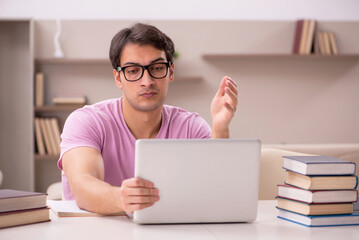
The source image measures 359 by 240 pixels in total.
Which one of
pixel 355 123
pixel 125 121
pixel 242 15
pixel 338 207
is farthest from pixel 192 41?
pixel 338 207

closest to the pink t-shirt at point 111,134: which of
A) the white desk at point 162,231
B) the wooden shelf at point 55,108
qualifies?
the white desk at point 162,231

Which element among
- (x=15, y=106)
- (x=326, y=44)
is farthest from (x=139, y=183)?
(x=326, y=44)

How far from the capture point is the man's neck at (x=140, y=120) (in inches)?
79.7

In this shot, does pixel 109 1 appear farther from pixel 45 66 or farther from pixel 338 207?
pixel 338 207

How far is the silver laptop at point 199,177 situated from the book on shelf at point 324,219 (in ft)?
0.43

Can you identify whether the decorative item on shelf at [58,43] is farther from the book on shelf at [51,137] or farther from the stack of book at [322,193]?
the stack of book at [322,193]

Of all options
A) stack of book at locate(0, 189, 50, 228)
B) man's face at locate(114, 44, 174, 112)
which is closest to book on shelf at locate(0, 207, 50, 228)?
stack of book at locate(0, 189, 50, 228)

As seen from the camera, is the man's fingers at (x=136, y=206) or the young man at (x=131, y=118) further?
the young man at (x=131, y=118)

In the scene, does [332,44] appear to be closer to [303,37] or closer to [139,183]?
[303,37]

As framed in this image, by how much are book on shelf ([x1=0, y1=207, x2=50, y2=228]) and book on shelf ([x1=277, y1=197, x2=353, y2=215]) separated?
0.70 meters

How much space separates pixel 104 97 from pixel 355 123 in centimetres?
254

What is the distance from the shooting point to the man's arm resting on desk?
130cm

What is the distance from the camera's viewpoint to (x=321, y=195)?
4.61 feet

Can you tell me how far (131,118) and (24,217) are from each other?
2.47ft
